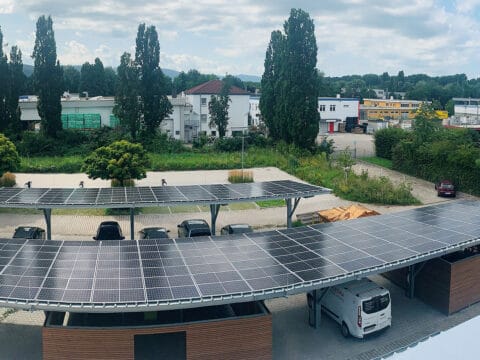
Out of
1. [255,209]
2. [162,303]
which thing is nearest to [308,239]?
[162,303]

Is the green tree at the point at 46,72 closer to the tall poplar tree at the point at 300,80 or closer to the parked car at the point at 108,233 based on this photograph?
the tall poplar tree at the point at 300,80

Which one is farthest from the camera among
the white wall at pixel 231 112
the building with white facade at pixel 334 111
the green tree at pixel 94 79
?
the green tree at pixel 94 79

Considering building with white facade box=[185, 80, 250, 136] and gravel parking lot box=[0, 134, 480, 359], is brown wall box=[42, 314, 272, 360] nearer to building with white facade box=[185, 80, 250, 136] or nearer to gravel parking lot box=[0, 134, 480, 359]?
gravel parking lot box=[0, 134, 480, 359]

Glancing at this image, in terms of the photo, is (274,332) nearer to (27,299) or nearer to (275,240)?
(275,240)

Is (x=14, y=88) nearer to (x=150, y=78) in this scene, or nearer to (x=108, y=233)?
(x=150, y=78)

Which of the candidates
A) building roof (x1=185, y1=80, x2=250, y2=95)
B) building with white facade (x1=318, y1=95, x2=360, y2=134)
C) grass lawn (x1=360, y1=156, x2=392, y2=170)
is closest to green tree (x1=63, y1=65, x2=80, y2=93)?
building roof (x1=185, y1=80, x2=250, y2=95)

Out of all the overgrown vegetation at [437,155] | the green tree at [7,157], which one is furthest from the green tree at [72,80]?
the overgrown vegetation at [437,155]

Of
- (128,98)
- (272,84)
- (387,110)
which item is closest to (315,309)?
(128,98)
